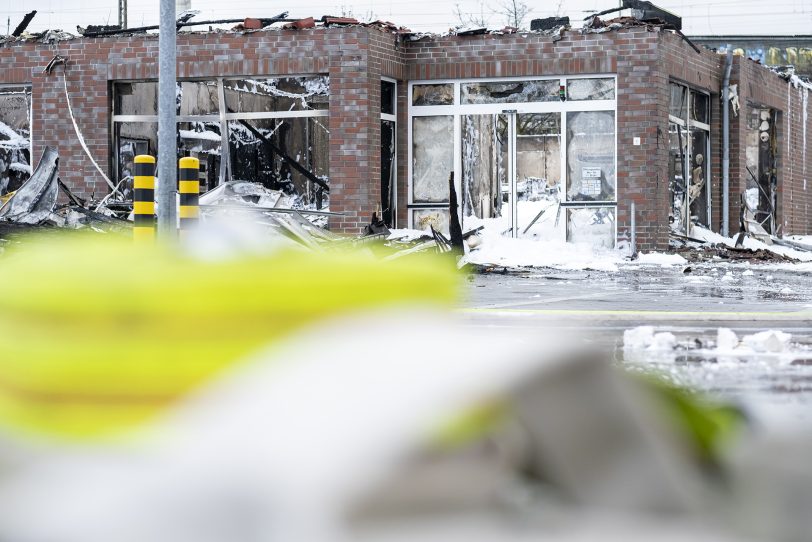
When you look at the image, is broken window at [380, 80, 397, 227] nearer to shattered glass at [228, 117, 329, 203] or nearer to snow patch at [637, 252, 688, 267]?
shattered glass at [228, 117, 329, 203]

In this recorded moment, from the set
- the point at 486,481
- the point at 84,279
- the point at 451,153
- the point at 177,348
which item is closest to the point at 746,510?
the point at 486,481

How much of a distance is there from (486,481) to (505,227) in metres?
18.7

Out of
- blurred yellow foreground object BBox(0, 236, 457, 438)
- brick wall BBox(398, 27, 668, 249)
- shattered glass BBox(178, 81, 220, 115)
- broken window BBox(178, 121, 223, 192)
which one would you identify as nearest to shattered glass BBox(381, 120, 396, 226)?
brick wall BBox(398, 27, 668, 249)

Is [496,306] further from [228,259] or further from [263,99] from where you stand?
[263,99]

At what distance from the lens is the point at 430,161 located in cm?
2044

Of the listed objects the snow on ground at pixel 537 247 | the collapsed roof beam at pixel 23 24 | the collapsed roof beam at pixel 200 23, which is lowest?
the snow on ground at pixel 537 247

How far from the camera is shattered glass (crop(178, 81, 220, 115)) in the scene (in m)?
20.2

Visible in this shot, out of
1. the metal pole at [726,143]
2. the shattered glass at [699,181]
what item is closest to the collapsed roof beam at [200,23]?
the shattered glass at [699,181]

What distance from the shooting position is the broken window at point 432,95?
Result: 66.6ft

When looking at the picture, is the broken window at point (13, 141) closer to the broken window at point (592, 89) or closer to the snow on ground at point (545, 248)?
the snow on ground at point (545, 248)

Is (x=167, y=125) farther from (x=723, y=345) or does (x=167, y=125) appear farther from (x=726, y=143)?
(x=726, y=143)

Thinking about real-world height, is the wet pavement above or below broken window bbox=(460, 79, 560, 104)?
below

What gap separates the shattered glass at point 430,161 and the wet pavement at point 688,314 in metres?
4.37

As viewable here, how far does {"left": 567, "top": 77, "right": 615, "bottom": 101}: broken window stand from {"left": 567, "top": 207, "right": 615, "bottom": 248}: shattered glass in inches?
67.8
